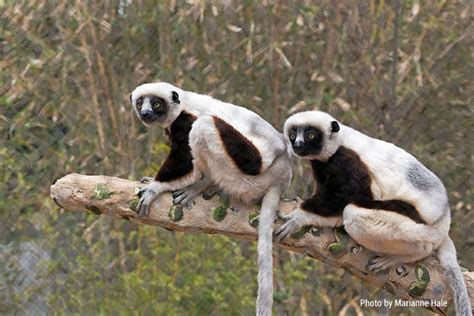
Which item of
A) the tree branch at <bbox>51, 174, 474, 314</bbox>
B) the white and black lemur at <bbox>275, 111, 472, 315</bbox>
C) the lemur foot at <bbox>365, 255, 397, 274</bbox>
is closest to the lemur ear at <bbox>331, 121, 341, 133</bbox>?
the white and black lemur at <bbox>275, 111, 472, 315</bbox>

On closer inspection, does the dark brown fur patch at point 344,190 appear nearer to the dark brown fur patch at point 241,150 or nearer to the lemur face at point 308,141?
the lemur face at point 308,141

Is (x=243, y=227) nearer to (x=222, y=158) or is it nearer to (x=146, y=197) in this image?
(x=222, y=158)

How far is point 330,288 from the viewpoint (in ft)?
15.1

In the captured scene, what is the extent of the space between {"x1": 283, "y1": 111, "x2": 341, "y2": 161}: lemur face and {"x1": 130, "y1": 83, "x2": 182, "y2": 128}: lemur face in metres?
0.58

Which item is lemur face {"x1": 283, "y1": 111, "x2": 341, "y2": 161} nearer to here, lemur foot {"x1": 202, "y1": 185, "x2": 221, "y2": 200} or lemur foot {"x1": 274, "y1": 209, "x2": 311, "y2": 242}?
lemur foot {"x1": 274, "y1": 209, "x2": 311, "y2": 242}

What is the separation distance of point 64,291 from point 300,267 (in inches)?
56.7

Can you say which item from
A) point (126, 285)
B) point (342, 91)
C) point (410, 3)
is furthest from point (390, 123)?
point (126, 285)

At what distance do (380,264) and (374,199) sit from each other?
27 centimetres

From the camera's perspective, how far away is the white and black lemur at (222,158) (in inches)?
129

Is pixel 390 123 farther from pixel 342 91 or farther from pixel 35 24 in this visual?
pixel 35 24

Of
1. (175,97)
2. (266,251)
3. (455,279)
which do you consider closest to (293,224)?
(266,251)

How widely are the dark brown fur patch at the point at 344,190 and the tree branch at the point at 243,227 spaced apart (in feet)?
0.38

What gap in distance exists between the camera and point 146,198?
3375 millimetres

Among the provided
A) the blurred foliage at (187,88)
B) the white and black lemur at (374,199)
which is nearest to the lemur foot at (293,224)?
the white and black lemur at (374,199)
